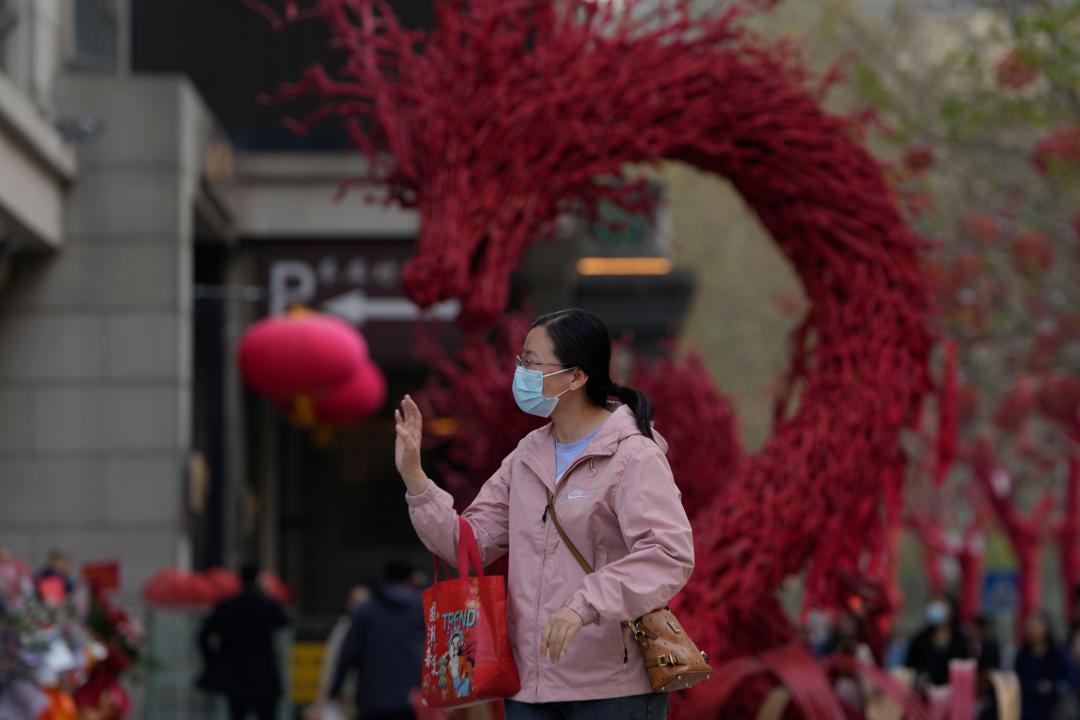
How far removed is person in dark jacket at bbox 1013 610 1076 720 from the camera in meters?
11.6

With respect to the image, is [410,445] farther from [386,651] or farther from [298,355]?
[298,355]

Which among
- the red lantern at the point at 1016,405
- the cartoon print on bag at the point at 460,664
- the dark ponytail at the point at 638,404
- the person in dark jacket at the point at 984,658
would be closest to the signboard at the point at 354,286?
the person in dark jacket at the point at 984,658

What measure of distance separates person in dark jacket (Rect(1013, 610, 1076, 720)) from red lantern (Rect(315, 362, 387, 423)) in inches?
201

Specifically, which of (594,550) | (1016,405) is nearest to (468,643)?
(594,550)

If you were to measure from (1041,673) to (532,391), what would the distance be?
8.84m

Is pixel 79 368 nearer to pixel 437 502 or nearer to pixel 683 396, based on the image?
pixel 683 396

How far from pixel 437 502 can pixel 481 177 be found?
1.73 metres

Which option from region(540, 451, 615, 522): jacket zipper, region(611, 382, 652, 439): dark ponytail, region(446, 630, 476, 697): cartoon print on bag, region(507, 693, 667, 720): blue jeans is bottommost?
region(507, 693, 667, 720): blue jeans

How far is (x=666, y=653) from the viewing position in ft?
11.6

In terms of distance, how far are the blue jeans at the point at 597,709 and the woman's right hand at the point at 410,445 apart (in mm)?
485

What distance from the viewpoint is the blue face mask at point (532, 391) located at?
12.1 ft

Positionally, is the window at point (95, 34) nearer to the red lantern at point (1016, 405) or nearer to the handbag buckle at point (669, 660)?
the red lantern at point (1016, 405)

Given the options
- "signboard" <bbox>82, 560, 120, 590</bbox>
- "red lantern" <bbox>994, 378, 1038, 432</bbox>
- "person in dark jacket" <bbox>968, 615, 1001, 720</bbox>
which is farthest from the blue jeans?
"red lantern" <bbox>994, 378, 1038, 432</bbox>

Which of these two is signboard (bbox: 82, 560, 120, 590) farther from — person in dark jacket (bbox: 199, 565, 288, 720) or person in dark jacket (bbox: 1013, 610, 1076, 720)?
person in dark jacket (bbox: 1013, 610, 1076, 720)
